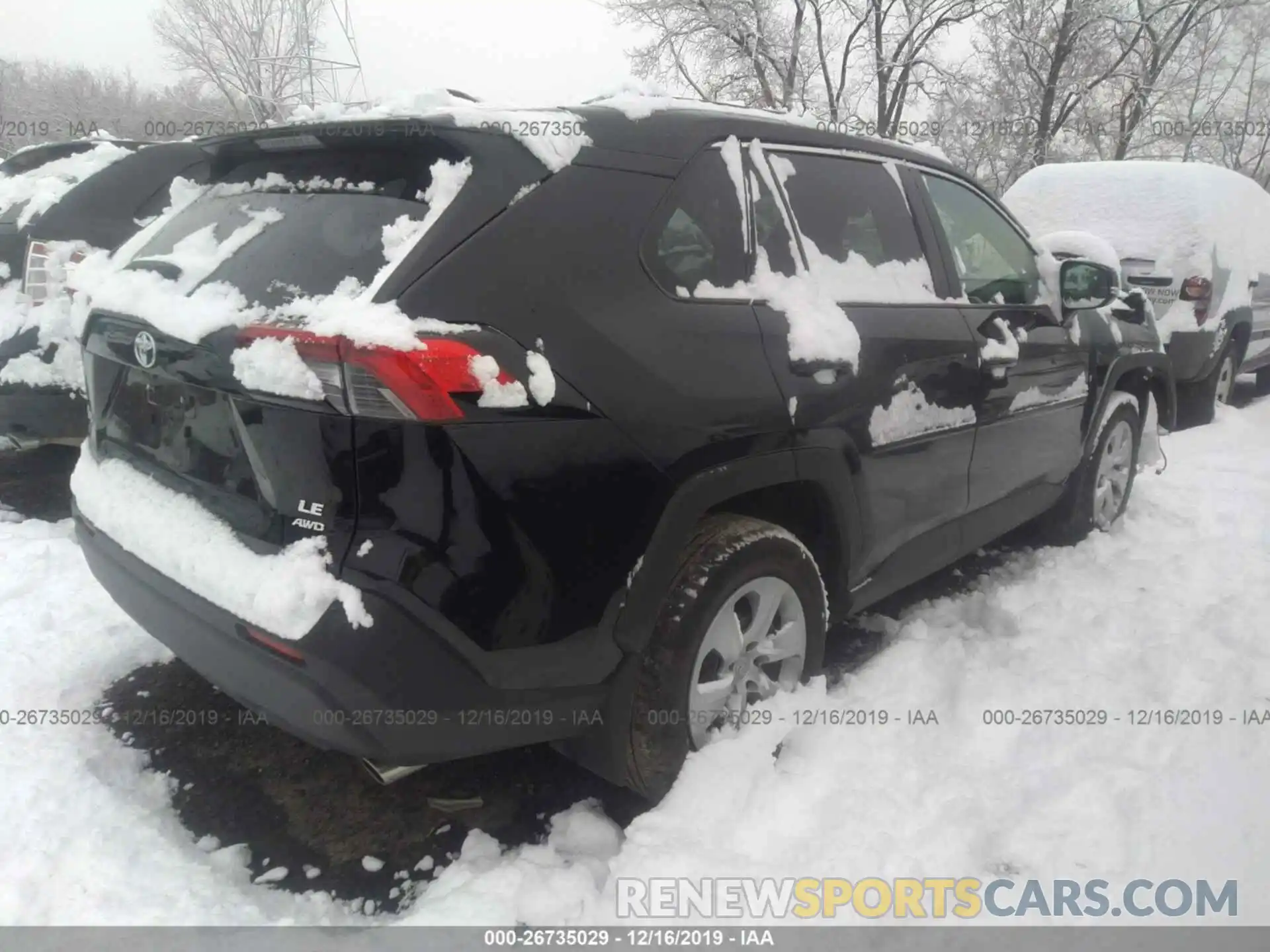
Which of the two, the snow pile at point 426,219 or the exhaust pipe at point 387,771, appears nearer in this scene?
the snow pile at point 426,219

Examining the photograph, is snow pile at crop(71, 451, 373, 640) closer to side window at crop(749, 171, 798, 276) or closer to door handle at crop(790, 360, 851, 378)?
door handle at crop(790, 360, 851, 378)

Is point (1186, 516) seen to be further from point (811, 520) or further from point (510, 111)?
point (510, 111)

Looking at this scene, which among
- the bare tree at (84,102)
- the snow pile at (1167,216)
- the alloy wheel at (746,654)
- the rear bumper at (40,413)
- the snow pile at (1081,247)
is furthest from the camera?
the bare tree at (84,102)

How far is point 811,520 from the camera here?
270cm

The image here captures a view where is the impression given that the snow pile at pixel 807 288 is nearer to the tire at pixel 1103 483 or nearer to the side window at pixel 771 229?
the side window at pixel 771 229

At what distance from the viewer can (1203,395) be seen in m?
7.29

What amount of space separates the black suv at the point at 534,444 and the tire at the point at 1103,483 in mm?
1796

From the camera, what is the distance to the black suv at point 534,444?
175 cm

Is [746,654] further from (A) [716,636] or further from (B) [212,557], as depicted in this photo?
(B) [212,557]

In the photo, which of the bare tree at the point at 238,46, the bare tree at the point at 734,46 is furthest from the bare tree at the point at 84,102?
the bare tree at the point at 734,46

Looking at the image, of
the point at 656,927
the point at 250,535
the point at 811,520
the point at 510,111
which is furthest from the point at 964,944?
the point at 510,111

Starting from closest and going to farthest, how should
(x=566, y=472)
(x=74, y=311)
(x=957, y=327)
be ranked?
(x=566, y=472)
(x=74, y=311)
(x=957, y=327)

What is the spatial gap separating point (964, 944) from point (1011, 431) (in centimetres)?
205

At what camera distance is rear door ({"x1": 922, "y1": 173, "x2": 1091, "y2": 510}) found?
10.7 feet
